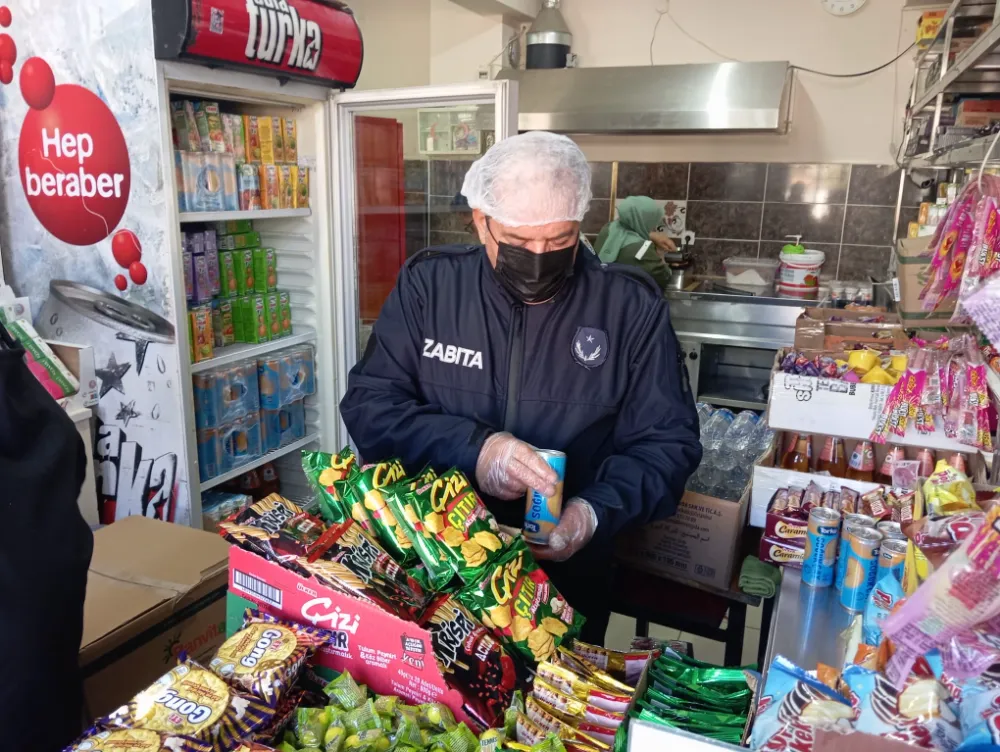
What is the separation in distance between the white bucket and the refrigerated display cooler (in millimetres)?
2322

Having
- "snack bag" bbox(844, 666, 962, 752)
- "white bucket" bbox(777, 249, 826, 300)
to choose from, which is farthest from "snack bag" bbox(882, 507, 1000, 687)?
"white bucket" bbox(777, 249, 826, 300)

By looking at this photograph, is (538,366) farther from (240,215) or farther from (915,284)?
(240,215)

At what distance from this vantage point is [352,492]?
1315 millimetres

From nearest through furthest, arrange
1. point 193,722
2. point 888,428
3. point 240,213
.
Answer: point 193,722 < point 888,428 < point 240,213

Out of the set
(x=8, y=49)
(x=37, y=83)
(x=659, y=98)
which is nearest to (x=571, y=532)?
A: (x=37, y=83)

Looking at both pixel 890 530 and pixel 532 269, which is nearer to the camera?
pixel 890 530

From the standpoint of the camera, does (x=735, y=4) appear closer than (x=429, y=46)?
Yes

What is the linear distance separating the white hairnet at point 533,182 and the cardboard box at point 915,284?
3.14 ft

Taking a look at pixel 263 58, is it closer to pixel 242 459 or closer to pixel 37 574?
pixel 242 459

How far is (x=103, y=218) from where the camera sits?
2639 mm

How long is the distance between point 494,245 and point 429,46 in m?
4.19

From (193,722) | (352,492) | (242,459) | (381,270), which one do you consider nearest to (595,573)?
(352,492)

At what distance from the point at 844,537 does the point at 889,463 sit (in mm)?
656

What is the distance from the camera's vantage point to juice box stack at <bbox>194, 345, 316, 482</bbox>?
3043mm
